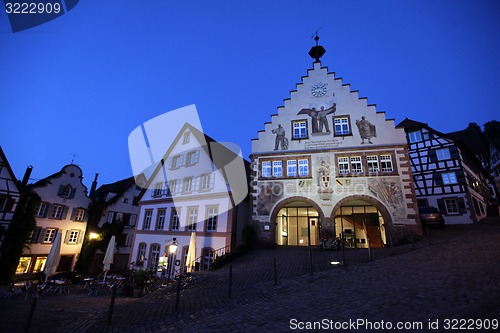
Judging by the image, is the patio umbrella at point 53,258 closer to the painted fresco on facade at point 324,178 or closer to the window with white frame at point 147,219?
the window with white frame at point 147,219

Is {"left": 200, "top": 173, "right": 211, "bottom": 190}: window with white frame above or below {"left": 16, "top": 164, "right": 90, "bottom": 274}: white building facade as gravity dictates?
above

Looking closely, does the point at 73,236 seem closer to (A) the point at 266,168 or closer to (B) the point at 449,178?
(A) the point at 266,168

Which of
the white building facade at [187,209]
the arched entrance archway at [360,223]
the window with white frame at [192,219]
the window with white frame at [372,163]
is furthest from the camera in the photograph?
the window with white frame at [192,219]

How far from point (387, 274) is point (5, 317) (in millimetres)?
14397

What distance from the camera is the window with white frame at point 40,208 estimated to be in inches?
960

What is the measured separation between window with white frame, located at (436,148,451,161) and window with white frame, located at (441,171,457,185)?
65.1 inches

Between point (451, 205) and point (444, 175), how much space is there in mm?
3238

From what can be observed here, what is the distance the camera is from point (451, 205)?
24.3 meters

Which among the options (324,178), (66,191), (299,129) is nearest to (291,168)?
(324,178)

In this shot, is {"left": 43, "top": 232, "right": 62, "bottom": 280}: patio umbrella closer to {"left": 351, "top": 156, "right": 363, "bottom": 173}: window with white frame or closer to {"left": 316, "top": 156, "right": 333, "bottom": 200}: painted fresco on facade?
{"left": 316, "top": 156, "right": 333, "bottom": 200}: painted fresco on facade

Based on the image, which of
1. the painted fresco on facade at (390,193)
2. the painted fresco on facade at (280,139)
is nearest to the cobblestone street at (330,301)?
the painted fresco on facade at (390,193)

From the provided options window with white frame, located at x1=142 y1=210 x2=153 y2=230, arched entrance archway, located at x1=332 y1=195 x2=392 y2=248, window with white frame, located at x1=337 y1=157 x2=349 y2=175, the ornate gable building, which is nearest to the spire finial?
the ornate gable building

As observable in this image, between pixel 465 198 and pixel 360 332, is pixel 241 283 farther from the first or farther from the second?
pixel 465 198

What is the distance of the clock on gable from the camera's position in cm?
2223
